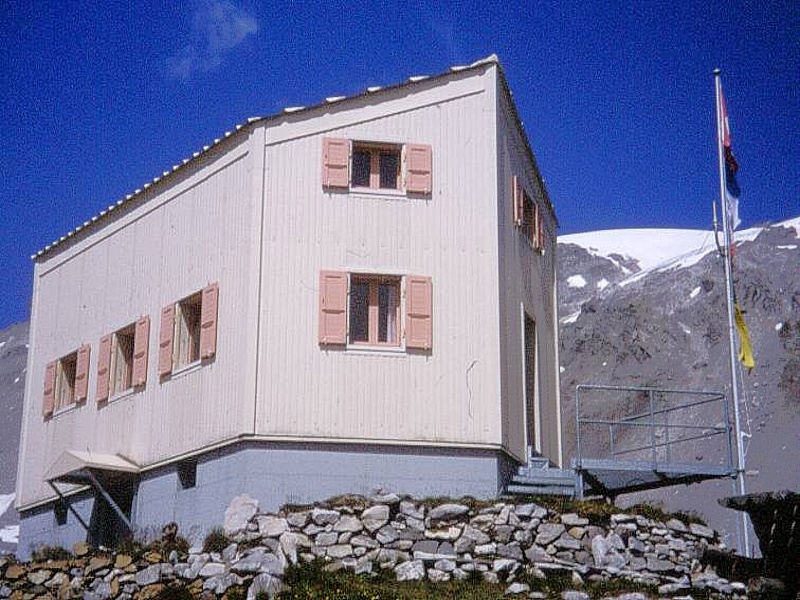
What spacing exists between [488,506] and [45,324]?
46.8ft

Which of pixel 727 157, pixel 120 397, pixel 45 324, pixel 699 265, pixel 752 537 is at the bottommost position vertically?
pixel 752 537

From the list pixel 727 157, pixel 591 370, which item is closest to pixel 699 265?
pixel 591 370

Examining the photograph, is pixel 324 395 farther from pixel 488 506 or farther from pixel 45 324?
pixel 45 324

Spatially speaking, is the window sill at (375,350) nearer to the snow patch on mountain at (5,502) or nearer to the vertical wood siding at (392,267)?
the vertical wood siding at (392,267)

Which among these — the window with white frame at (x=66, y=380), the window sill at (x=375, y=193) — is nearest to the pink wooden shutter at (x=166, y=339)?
the window with white frame at (x=66, y=380)

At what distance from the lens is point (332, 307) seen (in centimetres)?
2070

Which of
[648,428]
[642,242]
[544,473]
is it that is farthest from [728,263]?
[642,242]

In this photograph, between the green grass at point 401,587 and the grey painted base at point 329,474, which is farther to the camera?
the grey painted base at point 329,474

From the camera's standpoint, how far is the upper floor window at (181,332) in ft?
74.5

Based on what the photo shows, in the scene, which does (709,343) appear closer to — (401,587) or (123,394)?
(123,394)

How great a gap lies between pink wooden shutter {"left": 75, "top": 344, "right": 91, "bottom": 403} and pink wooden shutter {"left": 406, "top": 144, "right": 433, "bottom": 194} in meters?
9.35

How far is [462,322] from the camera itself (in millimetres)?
20969

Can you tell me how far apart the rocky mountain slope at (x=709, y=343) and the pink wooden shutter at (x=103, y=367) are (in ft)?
105

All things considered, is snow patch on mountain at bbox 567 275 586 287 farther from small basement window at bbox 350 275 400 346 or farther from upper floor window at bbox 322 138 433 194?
small basement window at bbox 350 275 400 346
